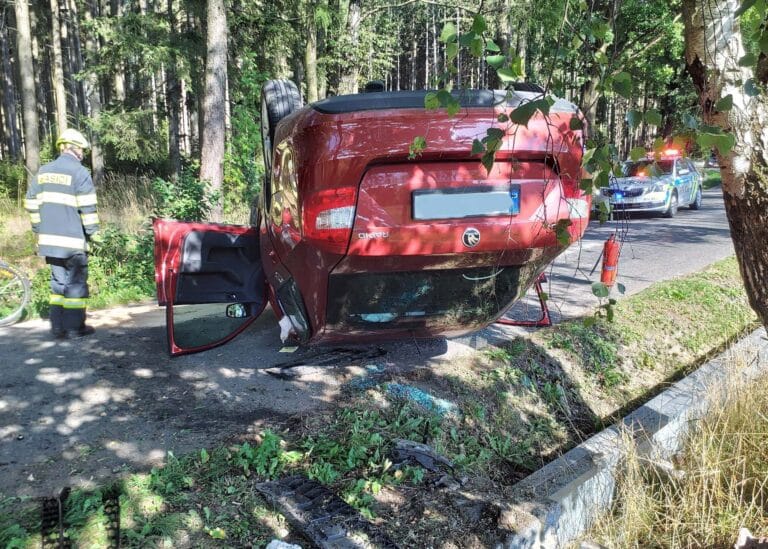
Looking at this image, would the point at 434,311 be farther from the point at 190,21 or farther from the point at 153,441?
the point at 190,21

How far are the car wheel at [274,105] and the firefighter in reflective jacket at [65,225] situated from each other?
198 centimetres

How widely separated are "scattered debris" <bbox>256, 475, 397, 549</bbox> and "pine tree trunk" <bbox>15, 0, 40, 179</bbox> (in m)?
13.6

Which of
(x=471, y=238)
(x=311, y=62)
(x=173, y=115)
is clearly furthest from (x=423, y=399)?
(x=173, y=115)

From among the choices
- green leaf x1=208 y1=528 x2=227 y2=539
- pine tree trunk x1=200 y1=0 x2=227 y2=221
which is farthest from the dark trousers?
pine tree trunk x1=200 y1=0 x2=227 y2=221

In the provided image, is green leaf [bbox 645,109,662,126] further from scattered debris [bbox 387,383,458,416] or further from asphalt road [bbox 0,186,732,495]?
scattered debris [bbox 387,383,458,416]

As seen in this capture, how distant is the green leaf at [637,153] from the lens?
149 cm

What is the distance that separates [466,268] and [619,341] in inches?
111

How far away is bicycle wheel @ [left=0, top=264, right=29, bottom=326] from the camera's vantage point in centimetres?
584

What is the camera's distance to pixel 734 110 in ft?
7.23

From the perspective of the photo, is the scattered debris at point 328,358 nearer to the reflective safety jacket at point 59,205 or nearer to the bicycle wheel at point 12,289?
the reflective safety jacket at point 59,205

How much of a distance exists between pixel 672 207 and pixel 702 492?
12.8 metres

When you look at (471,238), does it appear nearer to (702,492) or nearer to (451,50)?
(451,50)

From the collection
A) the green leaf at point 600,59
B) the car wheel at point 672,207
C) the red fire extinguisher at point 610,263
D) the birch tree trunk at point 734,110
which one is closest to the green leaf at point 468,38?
the green leaf at point 600,59

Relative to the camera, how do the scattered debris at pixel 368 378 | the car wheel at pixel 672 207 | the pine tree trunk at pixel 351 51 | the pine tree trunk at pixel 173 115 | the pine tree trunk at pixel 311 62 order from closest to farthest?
the scattered debris at pixel 368 378 < the pine tree trunk at pixel 351 51 < the car wheel at pixel 672 207 < the pine tree trunk at pixel 311 62 < the pine tree trunk at pixel 173 115
